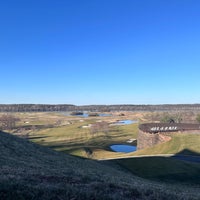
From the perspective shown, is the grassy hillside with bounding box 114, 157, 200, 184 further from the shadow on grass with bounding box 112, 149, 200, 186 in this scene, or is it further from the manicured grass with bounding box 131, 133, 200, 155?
the manicured grass with bounding box 131, 133, 200, 155

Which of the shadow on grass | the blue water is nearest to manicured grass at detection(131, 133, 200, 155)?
the shadow on grass

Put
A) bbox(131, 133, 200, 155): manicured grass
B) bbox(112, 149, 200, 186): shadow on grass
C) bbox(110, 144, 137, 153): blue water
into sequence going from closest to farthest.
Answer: bbox(112, 149, 200, 186): shadow on grass, bbox(131, 133, 200, 155): manicured grass, bbox(110, 144, 137, 153): blue water

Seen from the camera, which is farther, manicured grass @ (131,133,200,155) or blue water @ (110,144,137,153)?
blue water @ (110,144,137,153)

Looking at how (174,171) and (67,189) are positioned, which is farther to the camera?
(174,171)

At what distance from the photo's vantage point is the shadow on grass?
28.9 m

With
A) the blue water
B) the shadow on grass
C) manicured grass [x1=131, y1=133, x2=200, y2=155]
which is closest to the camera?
the shadow on grass

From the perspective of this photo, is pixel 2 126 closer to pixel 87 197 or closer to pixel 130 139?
pixel 130 139

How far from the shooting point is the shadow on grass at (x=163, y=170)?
28.9 m

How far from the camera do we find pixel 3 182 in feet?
27.8

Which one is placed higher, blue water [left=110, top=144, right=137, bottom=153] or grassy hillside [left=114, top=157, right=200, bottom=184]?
grassy hillside [left=114, top=157, right=200, bottom=184]

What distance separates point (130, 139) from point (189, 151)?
42975 millimetres

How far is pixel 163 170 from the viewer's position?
31750 mm

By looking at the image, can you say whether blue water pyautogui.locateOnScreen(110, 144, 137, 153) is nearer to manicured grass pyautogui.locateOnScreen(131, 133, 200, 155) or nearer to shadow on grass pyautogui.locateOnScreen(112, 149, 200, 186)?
manicured grass pyautogui.locateOnScreen(131, 133, 200, 155)

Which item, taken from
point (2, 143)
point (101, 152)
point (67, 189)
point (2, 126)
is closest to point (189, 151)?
point (101, 152)
